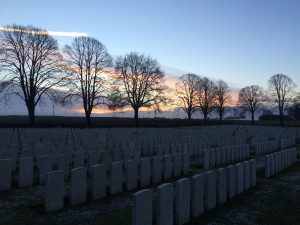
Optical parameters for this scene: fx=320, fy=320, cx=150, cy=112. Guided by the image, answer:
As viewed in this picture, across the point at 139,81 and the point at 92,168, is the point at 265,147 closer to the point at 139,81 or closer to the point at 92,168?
the point at 92,168

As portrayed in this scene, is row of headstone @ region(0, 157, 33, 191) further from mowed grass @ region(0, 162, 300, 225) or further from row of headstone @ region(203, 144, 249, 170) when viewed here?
row of headstone @ region(203, 144, 249, 170)

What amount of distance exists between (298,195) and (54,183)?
5521 millimetres

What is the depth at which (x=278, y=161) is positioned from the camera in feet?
35.6

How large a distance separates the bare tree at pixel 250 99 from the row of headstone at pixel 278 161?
208 ft

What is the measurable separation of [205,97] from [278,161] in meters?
57.5

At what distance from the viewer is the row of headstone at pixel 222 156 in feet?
37.1

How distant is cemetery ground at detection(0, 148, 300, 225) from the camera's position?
17.9 feet

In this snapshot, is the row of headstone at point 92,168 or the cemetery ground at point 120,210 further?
the row of headstone at point 92,168

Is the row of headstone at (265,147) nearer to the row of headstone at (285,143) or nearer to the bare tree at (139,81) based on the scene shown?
the row of headstone at (285,143)

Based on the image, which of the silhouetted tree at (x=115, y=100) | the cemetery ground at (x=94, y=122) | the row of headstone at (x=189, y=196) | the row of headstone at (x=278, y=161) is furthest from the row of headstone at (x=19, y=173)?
the silhouetted tree at (x=115, y=100)

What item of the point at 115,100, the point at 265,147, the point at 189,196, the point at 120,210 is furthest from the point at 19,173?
the point at 115,100

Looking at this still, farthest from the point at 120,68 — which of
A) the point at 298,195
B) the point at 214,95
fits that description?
the point at 298,195

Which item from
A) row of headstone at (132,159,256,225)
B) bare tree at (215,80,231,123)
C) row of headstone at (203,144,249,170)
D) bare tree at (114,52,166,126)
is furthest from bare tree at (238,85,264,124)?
row of headstone at (132,159,256,225)

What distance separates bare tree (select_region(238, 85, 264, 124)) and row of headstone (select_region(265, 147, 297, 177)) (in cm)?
6332
